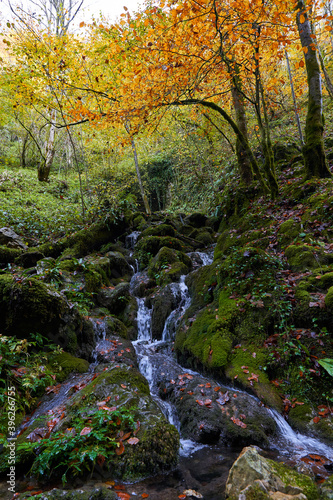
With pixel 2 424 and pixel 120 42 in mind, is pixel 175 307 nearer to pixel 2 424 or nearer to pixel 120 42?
pixel 2 424

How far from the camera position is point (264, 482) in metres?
1.97

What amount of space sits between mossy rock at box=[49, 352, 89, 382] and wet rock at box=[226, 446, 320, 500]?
363 centimetres

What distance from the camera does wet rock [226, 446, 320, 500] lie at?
6.27ft

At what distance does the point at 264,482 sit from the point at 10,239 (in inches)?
423

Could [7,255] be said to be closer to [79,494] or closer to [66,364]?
[66,364]

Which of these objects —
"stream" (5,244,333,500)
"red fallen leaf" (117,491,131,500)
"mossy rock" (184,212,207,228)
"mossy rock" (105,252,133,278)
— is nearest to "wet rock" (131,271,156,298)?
"mossy rock" (105,252,133,278)

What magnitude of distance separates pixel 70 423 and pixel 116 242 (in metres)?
9.66

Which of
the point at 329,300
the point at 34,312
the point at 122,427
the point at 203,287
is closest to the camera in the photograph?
the point at 122,427

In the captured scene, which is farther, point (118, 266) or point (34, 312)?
point (118, 266)

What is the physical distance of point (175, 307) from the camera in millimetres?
7754

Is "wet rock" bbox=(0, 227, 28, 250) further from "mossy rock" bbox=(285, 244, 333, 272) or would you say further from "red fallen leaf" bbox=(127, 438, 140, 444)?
"mossy rock" bbox=(285, 244, 333, 272)

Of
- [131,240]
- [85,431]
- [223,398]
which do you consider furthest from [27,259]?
[223,398]

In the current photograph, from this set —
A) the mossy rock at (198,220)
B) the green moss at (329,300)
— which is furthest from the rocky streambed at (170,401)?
the mossy rock at (198,220)

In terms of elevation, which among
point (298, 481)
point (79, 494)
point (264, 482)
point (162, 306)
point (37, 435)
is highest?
point (162, 306)
